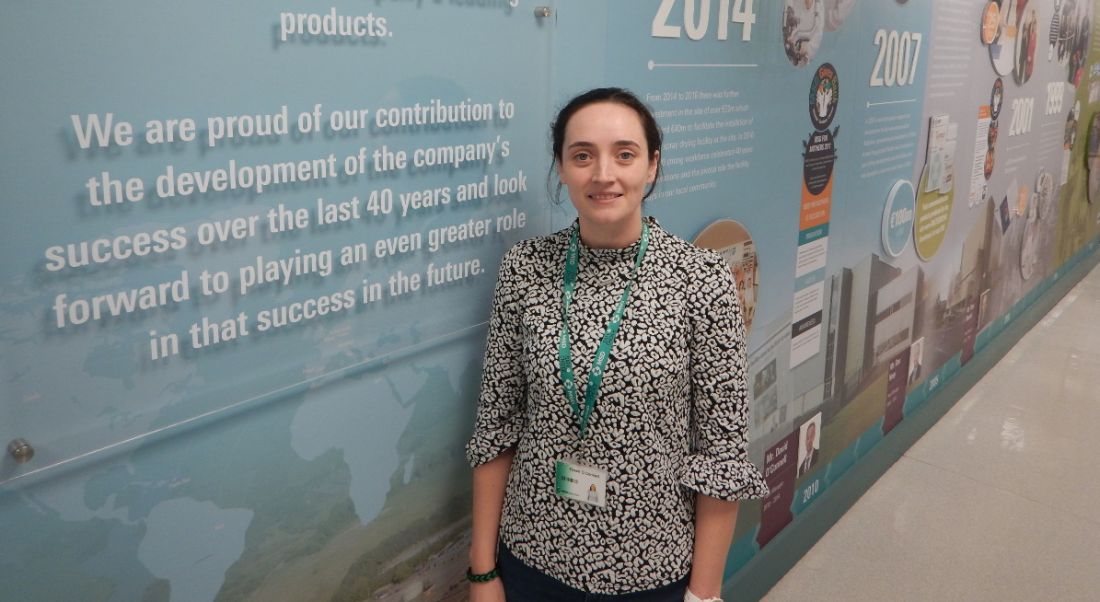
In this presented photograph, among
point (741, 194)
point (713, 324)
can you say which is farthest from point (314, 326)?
point (741, 194)

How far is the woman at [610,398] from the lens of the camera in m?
1.60

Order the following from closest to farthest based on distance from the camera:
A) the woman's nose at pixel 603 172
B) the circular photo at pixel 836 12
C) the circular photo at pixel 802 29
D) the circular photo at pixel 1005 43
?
the woman's nose at pixel 603 172, the circular photo at pixel 802 29, the circular photo at pixel 836 12, the circular photo at pixel 1005 43

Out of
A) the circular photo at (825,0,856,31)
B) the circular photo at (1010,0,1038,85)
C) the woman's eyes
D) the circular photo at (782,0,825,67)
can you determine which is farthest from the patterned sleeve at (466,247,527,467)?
the circular photo at (1010,0,1038,85)

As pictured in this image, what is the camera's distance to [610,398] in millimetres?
1604

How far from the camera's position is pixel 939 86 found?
12.0ft

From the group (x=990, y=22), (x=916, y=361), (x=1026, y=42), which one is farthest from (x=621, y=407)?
(x=1026, y=42)

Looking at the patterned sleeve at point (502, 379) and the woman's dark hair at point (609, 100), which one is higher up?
the woman's dark hair at point (609, 100)

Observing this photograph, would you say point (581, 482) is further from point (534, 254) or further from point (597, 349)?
point (534, 254)

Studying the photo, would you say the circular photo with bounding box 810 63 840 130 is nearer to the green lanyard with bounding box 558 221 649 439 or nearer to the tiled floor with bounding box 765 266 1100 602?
the green lanyard with bounding box 558 221 649 439

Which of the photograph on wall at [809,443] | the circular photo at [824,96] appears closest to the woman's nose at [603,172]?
the circular photo at [824,96]

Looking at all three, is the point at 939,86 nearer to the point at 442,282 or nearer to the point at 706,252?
the point at 706,252

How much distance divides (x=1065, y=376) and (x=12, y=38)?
571 centimetres

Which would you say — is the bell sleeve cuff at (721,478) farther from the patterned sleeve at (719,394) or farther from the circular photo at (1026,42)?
the circular photo at (1026,42)

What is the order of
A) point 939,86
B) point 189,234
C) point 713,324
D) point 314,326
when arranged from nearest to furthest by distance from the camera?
point 189,234 → point 314,326 → point 713,324 → point 939,86
